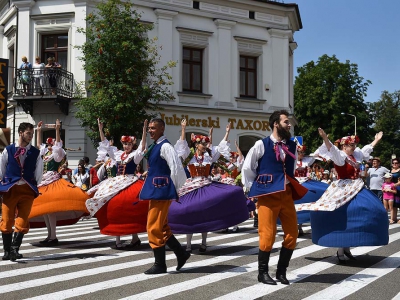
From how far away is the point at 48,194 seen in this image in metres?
9.81

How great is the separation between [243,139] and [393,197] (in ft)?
43.7

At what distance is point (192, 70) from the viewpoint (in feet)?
87.8

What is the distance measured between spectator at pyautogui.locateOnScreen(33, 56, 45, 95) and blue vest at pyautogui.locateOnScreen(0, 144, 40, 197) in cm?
1505

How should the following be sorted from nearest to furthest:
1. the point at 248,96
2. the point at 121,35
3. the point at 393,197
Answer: the point at 393,197 < the point at 121,35 < the point at 248,96

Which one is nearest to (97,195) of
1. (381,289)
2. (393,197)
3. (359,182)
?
(359,182)

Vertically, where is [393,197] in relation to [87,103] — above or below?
below

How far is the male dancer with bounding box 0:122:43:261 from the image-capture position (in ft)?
26.6

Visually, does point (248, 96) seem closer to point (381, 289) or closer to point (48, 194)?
point (48, 194)

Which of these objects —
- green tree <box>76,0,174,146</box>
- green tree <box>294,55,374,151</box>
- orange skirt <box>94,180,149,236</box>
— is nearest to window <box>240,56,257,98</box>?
green tree <box>76,0,174,146</box>

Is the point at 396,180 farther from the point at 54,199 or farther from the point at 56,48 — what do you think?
the point at 56,48

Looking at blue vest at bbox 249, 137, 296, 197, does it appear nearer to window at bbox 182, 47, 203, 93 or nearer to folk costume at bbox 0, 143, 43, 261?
folk costume at bbox 0, 143, 43, 261

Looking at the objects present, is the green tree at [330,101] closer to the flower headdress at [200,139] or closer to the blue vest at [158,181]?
the flower headdress at [200,139]

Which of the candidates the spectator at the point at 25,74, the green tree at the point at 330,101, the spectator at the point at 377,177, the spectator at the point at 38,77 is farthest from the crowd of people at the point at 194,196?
the green tree at the point at 330,101

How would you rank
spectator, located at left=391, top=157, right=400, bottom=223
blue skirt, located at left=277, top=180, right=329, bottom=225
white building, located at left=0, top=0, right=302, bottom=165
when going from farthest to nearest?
white building, located at left=0, top=0, right=302, bottom=165, spectator, located at left=391, top=157, right=400, bottom=223, blue skirt, located at left=277, top=180, right=329, bottom=225
